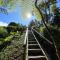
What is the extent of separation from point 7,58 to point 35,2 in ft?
11.4

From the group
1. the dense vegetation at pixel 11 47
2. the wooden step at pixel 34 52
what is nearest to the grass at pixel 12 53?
the dense vegetation at pixel 11 47

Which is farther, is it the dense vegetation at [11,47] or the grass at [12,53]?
the dense vegetation at [11,47]

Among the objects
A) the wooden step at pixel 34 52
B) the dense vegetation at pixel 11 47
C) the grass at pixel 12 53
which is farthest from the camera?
the wooden step at pixel 34 52

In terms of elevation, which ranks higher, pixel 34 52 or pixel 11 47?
pixel 11 47

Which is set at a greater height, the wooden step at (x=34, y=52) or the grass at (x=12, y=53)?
the grass at (x=12, y=53)

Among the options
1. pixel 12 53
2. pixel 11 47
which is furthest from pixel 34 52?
pixel 11 47

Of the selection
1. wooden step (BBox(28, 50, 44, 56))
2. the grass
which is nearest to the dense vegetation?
the grass

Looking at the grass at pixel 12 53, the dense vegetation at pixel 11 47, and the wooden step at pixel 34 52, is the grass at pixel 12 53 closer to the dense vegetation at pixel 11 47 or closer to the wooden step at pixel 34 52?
the dense vegetation at pixel 11 47

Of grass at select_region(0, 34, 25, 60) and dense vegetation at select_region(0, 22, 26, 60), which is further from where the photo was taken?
dense vegetation at select_region(0, 22, 26, 60)

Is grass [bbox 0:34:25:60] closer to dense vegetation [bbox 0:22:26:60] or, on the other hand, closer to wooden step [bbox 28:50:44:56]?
dense vegetation [bbox 0:22:26:60]

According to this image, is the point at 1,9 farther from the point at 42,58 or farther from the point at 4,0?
the point at 42,58

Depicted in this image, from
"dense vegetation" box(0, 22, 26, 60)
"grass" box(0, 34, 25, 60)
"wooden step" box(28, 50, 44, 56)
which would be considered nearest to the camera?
"grass" box(0, 34, 25, 60)

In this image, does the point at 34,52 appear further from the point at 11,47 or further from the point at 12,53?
the point at 11,47

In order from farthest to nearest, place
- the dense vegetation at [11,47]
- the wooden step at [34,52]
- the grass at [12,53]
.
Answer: the wooden step at [34,52] < the dense vegetation at [11,47] < the grass at [12,53]
